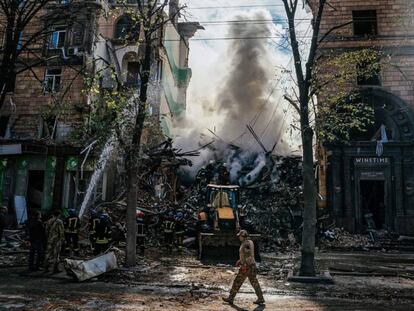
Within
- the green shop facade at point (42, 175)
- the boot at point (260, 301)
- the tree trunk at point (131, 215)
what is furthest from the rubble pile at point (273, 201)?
the boot at point (260, 301)

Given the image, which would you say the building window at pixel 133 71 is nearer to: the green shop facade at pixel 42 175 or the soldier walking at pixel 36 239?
the green shop facade at pixel 42 175

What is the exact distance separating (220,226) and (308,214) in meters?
4.18

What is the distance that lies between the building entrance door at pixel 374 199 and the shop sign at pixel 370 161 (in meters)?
1.34

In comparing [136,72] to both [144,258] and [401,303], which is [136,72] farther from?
[401,303]

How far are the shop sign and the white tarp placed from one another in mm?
20219

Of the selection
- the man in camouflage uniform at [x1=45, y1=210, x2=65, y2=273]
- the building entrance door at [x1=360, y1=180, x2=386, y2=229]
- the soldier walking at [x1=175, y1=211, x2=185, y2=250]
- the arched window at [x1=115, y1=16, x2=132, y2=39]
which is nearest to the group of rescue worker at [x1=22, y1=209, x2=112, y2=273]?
the man in camouflage uniform at [x1=45, y1=210, x2=65, y2=273]

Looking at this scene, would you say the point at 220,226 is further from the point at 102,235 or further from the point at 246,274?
the point at 246,274

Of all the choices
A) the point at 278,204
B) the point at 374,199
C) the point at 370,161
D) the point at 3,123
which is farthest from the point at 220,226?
the point at 3,123

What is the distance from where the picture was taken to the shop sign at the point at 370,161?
26594 millimetres

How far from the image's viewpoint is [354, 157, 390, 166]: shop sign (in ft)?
87.2

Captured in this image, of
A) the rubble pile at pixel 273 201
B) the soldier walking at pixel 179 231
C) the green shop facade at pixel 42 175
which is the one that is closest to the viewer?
the soldier walking at pixel 179 231

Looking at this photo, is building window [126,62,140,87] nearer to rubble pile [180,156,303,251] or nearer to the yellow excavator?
rubble pile [180,156,303,251]

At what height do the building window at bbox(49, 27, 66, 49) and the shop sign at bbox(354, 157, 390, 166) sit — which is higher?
the building window at bbox(49, 27, 66, 49)

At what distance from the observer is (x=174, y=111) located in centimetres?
3859
